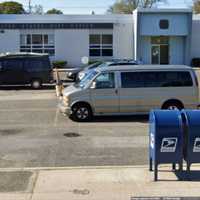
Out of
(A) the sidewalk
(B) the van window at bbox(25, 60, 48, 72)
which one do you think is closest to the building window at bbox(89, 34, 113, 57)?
(B) the van window at bbox(25, 60, 48, 72)

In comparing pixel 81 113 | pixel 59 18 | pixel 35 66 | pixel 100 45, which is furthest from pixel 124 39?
pixel 81 113

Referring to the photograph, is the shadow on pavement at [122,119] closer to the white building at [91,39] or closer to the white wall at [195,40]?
the white building at [91,39]

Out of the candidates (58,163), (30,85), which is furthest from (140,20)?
(58,163)

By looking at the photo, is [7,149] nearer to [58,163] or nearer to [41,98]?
[58,163]

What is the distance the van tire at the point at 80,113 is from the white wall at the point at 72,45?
34.5 metres

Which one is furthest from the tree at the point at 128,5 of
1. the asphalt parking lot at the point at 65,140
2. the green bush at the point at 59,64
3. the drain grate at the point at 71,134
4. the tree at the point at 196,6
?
the drain grate at the point at 71,134

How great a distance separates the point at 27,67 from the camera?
3045cm

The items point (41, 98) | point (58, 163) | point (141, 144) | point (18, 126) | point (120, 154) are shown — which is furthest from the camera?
point (41, 98)

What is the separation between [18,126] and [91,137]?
3186mm

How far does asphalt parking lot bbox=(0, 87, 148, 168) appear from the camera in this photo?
11.3m

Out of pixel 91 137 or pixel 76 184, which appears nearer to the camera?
pixel 76 184

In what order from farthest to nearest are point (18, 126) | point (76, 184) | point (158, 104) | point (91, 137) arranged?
1. point (158, 104)
2. point (18, 126)
3. point (91, 137)
4. point (76, 184)

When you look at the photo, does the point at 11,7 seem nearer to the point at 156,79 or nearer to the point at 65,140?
the point at 156,79

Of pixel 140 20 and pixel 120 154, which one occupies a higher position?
pixel 140 20
